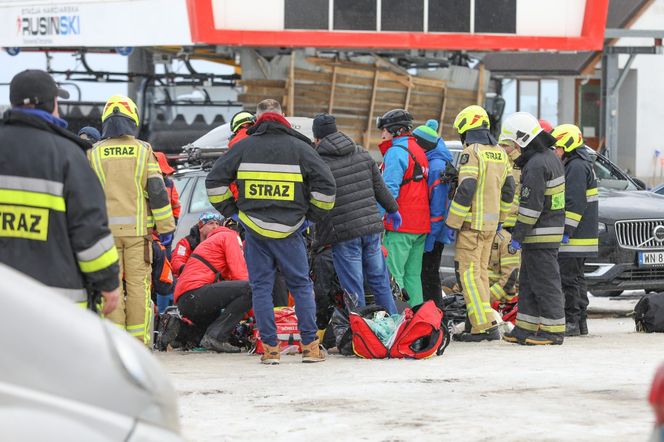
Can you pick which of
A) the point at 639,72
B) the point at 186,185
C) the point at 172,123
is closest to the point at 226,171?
the point at 186,185

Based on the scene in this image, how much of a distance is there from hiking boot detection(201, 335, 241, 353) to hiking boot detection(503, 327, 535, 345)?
2234 millimetres

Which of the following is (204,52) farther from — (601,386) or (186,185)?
(601,386)

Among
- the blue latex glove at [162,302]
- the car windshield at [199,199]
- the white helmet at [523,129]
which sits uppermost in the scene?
the white helmet at [523,129]

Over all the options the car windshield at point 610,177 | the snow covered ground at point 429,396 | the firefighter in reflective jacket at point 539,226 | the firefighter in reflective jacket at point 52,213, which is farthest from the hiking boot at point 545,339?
the firefighter in reflective jacket at point 52,213

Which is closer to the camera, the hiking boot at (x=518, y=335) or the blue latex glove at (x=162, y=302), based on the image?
the hiking boot at (x=518, y=335)

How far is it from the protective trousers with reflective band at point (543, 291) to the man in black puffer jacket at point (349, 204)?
124 cm

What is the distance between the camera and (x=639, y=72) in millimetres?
40969

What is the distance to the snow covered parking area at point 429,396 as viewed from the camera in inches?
246

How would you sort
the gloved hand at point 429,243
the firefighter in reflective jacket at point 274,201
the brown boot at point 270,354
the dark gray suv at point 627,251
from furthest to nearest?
the dark gray suv at point 627,251 < the gloved hand at point 429,243 < the brown boot at point 270,354 < the firefighter in reflective jacket at point 274,201

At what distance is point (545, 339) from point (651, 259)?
2.91 meters

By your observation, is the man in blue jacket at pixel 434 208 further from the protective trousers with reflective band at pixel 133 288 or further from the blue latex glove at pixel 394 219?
the protective trousers with reflective band at pixel 133 288

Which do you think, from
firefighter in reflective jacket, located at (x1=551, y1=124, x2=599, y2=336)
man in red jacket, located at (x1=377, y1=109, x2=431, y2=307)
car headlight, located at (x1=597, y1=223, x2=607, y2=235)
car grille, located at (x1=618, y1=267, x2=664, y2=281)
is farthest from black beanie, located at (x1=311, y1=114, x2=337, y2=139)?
car grille, located at (x1=618, y1=267, x2=664, y2=281)

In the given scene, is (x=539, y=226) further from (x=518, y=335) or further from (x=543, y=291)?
(x=518, y=335)

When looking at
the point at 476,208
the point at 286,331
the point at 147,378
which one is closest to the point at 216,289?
the point at 286,331
